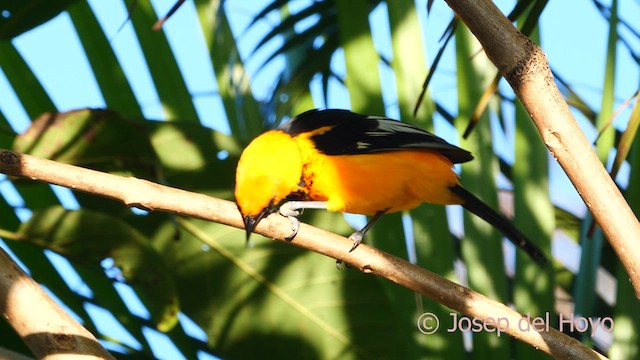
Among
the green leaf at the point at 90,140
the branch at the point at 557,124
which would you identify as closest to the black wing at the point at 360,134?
the green leaf at the point at 90,140

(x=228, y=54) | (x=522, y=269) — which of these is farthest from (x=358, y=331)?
(x=228, y=54)

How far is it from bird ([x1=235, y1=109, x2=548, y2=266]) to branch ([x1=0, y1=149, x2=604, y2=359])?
0.57 m

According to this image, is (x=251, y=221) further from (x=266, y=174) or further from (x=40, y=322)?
(x=40, y=322)

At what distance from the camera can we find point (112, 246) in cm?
281

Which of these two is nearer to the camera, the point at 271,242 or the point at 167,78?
the point at 271,242

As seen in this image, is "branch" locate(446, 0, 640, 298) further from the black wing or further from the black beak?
the black wing

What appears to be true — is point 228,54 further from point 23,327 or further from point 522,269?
point 23,327

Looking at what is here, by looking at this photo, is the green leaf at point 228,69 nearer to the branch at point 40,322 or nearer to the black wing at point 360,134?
the black wing at point 360,134

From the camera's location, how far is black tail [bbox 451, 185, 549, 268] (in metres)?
2.80

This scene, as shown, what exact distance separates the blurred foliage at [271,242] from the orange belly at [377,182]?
8 cm

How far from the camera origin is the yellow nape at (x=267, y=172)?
2607 mm

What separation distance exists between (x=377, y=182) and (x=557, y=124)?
4.50 feet

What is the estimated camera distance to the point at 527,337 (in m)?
1.99

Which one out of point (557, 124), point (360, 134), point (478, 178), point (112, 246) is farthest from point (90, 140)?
point (557, 124)
